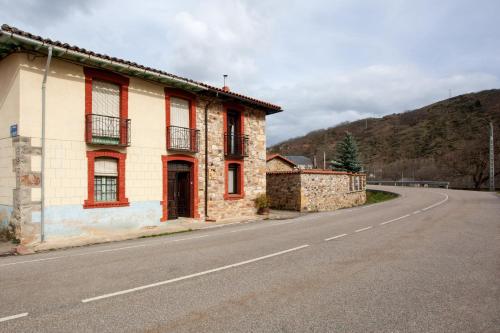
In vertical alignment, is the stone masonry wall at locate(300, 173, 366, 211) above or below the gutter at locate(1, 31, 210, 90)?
below

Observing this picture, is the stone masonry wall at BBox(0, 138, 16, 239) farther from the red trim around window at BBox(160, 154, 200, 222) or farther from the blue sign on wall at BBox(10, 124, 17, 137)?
the red trim around window at BBox(160, 154, 200, 222)

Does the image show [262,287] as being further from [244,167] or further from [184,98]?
Result: [244,167]

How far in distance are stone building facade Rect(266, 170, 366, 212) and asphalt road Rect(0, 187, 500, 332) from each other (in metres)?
11.2

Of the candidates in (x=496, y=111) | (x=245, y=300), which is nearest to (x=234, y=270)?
(x=245, y=300)

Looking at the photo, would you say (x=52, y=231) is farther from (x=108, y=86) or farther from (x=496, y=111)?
(x=496, y=111)

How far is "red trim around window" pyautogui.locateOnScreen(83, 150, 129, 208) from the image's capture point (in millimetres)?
11734

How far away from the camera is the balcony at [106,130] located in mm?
11703

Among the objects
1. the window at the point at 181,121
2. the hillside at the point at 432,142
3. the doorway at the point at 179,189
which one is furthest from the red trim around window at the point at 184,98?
the hillside at the point at 432,142

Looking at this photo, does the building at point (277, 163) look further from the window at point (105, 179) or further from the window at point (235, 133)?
the window at point (105, 179)

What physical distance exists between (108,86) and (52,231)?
5.44 m

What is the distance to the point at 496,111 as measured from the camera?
68.0m

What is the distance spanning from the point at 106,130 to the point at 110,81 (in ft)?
6.09

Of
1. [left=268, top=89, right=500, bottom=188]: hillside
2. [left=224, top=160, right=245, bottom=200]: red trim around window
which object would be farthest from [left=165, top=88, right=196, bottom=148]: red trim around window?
[left=268, top=89, right=500, bottom=188]: hillside

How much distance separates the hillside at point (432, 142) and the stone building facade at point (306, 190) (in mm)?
33070
